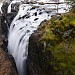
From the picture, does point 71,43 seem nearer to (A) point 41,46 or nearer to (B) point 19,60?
(A) point 41,46

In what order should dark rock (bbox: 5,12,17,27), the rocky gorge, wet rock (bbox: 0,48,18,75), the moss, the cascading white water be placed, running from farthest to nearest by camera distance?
dark rock (bbox: 5,12,17,27)
the cascading white water
wet rock (bbox: 0,48,18,75)
the rocky gorge
the moss

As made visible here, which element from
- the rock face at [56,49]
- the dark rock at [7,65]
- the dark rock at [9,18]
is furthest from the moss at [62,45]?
the dark rock at [9,18]

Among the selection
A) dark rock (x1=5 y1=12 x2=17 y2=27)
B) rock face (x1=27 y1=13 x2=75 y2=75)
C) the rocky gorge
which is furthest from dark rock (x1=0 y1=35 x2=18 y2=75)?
dark rock (x1=5 y1=12 x2=17 y2=27)

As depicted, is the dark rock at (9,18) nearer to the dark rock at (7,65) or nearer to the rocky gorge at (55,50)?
the dark rock at (7,65)

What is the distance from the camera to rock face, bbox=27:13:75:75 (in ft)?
29.1

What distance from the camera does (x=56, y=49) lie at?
371 inches

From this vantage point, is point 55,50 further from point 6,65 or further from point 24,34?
point 24,34

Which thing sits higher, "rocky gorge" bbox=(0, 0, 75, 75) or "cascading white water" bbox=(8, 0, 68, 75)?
"rocky gorge" bbox=(0, 0, 75, 75)

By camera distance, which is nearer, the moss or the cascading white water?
the moss

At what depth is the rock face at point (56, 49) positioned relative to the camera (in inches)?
349

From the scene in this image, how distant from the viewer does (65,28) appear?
1023 centimetres

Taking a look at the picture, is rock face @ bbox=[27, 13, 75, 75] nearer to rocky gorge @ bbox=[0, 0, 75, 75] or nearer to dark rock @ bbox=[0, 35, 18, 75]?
rocky gorge @ bbox=[0, 0, 75, 75]

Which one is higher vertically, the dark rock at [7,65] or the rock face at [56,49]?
the rock face at [56,49]

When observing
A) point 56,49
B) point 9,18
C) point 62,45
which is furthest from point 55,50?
point 9,18
